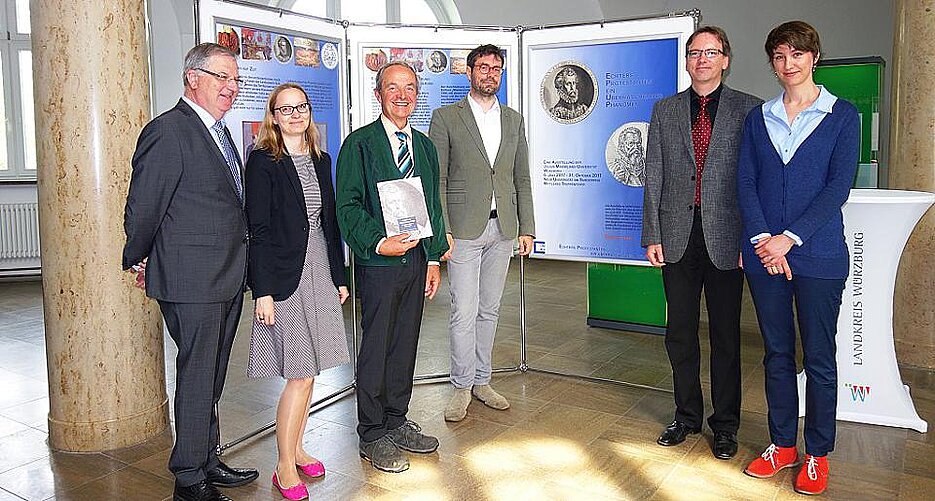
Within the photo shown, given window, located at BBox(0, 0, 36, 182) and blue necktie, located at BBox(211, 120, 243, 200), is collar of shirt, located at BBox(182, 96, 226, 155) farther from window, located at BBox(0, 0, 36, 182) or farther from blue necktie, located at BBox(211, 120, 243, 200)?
window, located at BBox(0, 0, 36, 182)

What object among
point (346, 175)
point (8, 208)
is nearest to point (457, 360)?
point (346, 175)

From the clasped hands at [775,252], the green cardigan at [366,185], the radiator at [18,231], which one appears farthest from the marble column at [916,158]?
the radiator at [18,231]

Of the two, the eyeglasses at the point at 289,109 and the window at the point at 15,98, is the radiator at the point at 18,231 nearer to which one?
the window at the point at 15,98

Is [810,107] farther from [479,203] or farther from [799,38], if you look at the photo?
[479,203]

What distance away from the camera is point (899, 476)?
11.4 ft

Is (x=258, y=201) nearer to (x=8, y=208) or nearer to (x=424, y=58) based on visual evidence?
(x=424, y=58)

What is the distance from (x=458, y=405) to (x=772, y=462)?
1513 mm

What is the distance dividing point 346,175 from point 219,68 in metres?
0.70

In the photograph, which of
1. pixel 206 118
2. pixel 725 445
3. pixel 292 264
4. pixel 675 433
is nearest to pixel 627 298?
pixel 675 433

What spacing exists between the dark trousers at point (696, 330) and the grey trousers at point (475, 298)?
89cm

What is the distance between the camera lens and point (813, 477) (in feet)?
10.9

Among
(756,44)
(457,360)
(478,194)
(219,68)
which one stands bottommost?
(457,360)

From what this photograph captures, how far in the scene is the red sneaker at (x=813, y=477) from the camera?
3.32 m

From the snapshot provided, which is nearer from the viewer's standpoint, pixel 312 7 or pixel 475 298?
pixel 475 298
